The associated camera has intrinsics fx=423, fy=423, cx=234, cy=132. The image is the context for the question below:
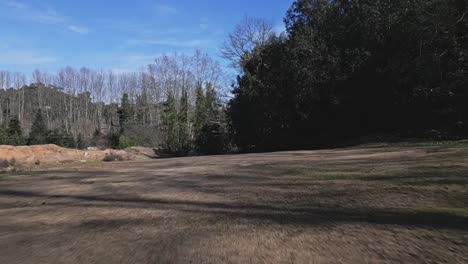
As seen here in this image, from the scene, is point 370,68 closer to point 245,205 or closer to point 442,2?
point 442,2

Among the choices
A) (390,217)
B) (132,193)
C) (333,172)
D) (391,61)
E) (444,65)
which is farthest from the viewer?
(391,61)

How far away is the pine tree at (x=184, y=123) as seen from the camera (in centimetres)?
5566

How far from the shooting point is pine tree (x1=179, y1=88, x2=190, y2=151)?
5566 cm

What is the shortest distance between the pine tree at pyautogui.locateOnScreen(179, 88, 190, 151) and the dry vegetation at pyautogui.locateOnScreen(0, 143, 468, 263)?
46723mm

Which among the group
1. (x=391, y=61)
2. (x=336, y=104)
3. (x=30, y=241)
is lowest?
(x=30, y=241)

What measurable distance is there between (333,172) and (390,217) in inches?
193

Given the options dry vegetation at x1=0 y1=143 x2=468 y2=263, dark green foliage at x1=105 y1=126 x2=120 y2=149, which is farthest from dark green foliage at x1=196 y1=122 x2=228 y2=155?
dry vegetation at x1=0 y1=143 x2=468 y2=263

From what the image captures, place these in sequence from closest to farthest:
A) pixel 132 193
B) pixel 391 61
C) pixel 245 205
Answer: pixel 245 205
pixel 132 193
pixel 391 61

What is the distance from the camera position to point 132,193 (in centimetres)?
891

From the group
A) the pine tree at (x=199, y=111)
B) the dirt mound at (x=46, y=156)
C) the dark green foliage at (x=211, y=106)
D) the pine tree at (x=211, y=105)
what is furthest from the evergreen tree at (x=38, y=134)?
the dirt mound at (x=46, y=156)

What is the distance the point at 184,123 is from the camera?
63.0m

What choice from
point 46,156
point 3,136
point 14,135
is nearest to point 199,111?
point 14,135

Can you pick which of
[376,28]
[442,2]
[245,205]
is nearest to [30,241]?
[245,205]

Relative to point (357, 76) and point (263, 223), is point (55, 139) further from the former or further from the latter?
point (263, 223)
